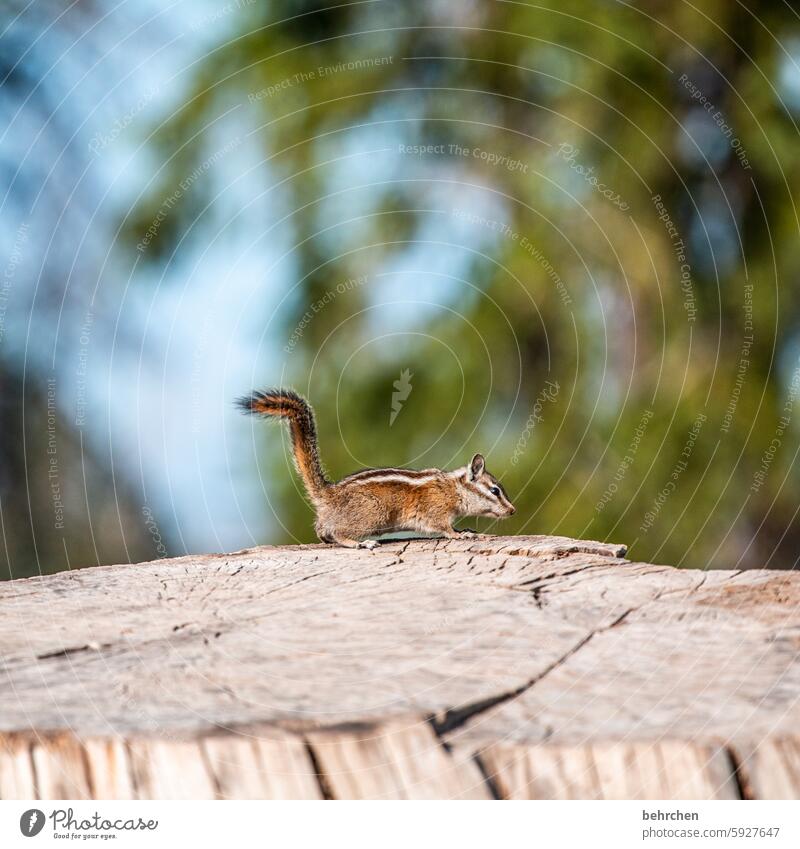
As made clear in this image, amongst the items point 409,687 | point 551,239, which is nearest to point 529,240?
point 551,239

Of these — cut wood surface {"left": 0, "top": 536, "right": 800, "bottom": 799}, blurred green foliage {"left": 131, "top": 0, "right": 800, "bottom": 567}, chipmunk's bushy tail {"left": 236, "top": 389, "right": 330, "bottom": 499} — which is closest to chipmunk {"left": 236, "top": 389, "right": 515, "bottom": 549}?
chipmunk's bushy tail {"left": 236, "top": 389, "right": 330, "bottom": 499}

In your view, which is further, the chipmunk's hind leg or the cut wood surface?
the chipmunk's hind leg

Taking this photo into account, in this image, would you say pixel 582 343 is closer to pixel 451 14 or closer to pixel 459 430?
pixel 459 430

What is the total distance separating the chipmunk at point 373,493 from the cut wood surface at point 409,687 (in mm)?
1545

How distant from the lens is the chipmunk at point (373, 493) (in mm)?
5492

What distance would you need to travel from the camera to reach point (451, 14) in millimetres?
7438

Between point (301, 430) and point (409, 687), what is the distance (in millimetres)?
2973

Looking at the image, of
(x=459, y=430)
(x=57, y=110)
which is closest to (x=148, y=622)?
(x=459, y=430)

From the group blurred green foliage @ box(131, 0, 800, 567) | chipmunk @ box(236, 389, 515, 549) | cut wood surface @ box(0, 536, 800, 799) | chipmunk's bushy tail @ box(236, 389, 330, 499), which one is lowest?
cut wood surface @ box(0, 536, 800, 799)

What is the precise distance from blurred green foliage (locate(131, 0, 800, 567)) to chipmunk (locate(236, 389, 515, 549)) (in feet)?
Answer: 3.53

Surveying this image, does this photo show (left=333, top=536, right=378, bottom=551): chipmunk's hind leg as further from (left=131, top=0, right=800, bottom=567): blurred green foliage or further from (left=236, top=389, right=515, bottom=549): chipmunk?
(left=131, top=0, right=800, bottom=567): blurred green foliage

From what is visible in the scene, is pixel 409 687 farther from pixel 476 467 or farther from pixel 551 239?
pixel 551 239

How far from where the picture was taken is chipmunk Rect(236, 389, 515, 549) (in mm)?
5492

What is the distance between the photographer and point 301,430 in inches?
222
